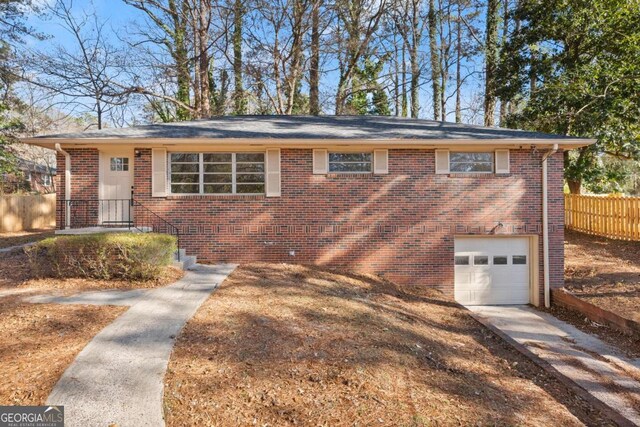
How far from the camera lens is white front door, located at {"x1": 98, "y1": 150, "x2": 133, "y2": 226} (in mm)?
8938

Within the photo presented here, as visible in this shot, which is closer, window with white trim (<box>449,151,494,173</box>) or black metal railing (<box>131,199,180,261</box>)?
black metal railing (<box>131,199,180,261</box>)

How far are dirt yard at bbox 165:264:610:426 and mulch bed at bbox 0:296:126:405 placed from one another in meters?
1.10

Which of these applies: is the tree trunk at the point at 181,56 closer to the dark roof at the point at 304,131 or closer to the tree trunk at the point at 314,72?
the tree trunk at the point at 314,72

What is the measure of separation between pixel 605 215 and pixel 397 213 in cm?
956

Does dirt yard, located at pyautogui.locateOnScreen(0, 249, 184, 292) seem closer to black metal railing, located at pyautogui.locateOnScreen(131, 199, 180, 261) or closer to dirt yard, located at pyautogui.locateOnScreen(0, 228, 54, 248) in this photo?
black metal railing, located at pyautogui.locateOnScreen(131, 199, 180, 261)

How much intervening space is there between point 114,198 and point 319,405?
816cm

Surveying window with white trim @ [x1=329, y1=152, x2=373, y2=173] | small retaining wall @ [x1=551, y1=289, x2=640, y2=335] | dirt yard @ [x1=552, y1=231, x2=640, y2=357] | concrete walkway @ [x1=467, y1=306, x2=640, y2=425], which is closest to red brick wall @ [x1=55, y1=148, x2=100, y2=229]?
window with white trim @ [x1=329, y1=152, x2=373, y2=173]

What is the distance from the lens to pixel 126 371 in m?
3.49

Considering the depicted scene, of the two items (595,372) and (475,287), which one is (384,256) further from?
(595,372)

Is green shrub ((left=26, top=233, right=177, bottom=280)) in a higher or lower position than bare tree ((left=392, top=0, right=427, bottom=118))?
lower

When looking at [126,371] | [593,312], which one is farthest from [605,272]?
[126,371]

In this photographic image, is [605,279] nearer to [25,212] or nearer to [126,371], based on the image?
[126,371]

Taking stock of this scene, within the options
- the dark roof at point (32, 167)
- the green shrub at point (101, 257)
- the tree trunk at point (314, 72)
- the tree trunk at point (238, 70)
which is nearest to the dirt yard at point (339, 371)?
the green shrub at point (101, 257)

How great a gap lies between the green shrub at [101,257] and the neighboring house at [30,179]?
18.4 metres
